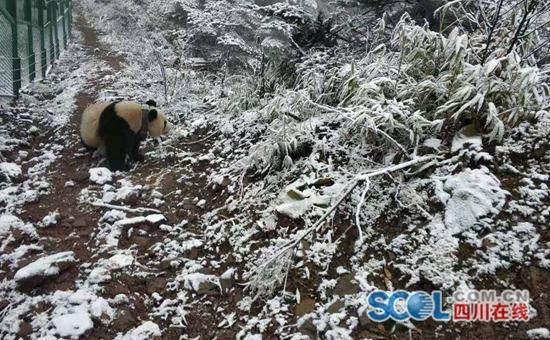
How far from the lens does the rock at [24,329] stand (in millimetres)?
2322

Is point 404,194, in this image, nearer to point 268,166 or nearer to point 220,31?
point 268,166

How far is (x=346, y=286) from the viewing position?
93.7 inches

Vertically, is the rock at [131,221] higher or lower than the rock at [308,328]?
lower

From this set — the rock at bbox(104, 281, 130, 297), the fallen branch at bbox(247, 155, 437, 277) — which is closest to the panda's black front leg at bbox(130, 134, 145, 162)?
the rock at bbox(104, 281, 130, 297)

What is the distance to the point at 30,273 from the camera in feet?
8.77

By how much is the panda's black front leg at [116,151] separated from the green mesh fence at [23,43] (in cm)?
267

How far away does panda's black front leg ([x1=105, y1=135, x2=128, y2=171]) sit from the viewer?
4387 millimetres

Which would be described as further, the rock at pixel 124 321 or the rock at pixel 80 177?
the rock at pixel 80 177

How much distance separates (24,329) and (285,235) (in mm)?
1764

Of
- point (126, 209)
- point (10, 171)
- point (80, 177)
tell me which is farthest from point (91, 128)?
point (126, 209)

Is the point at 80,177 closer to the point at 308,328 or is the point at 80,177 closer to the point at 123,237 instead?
the point at 123,237

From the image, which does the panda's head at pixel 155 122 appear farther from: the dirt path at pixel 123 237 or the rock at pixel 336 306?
the rock at pixel 336 306

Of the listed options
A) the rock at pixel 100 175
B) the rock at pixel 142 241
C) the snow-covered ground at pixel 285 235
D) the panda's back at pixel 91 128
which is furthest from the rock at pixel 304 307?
the panda's back at pixel 91 128

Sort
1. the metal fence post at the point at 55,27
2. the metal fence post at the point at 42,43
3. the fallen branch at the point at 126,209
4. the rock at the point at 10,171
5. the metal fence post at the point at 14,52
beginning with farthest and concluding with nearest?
the metal fence post at the point at 55,27, the metal fence post at the point at 42,43, the metal fence post at the point at 14,52, the rock at the point at 10,171, the fallen branch at the point at 126,209
